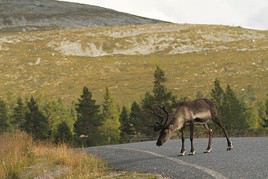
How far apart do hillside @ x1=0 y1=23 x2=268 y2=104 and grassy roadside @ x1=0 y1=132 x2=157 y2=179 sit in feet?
313

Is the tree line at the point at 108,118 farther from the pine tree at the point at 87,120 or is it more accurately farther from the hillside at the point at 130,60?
the hillside at the point at 130,60

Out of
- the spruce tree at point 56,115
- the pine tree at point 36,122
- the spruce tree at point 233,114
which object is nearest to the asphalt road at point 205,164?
the spruce tree at point 233,114

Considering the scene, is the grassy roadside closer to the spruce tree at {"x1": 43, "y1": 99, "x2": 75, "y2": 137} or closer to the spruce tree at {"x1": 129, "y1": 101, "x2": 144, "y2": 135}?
the spruce tree at {"x1": 129, "y1": 101, "x2": 144, "y2": 135}

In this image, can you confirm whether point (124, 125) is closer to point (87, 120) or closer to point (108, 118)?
point (108, 118)

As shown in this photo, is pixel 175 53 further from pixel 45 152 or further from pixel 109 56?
pixel 45 152

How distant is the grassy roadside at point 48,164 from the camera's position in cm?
1546

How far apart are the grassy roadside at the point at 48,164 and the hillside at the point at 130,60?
95.5m

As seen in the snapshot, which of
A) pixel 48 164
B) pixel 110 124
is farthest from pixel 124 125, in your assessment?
pixel 48 164

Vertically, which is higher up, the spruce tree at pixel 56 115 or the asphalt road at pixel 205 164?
the asphalt road at pixel 205 164

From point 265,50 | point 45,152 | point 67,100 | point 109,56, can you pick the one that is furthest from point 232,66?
point 45,152

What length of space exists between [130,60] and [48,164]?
13683 cm

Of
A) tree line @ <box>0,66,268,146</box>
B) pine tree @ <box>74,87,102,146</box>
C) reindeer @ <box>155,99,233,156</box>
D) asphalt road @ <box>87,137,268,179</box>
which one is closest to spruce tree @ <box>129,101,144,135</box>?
tree line @ <box>0,66,268,146</box>

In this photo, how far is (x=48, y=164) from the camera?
61.7 feet

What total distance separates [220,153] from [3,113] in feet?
200
